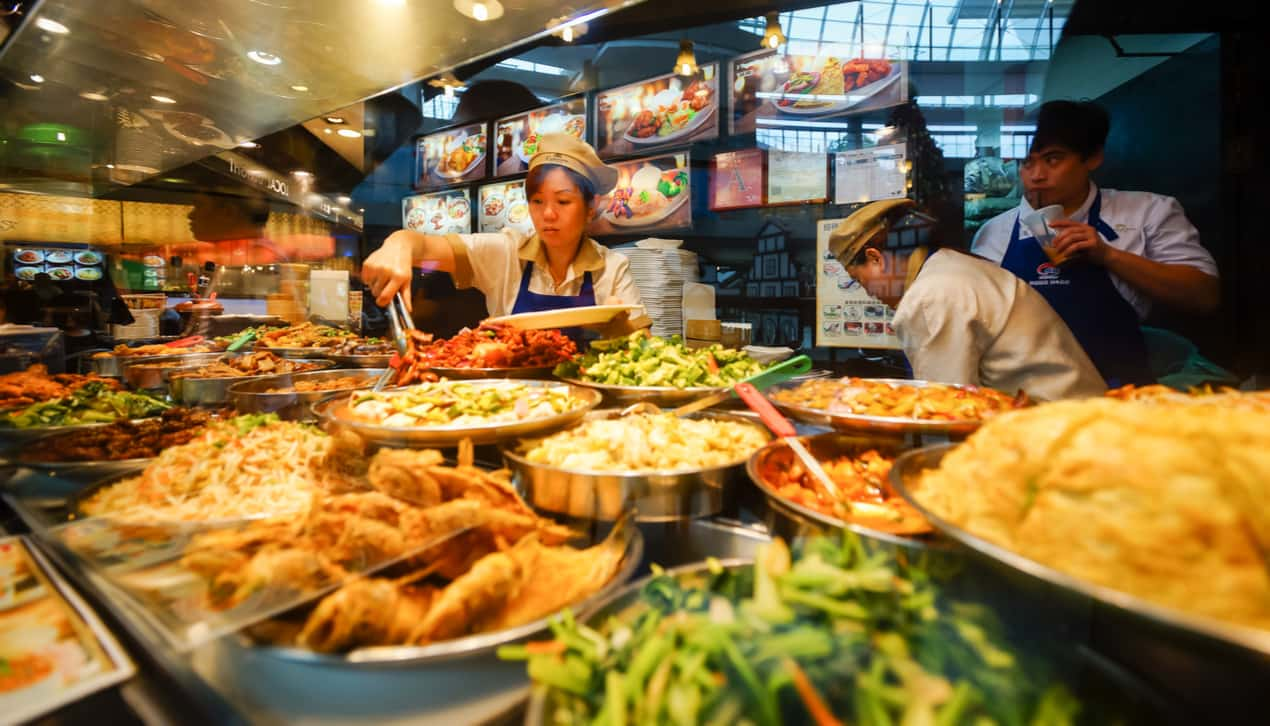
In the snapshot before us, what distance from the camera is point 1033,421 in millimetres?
985

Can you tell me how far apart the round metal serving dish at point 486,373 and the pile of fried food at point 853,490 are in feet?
3.54

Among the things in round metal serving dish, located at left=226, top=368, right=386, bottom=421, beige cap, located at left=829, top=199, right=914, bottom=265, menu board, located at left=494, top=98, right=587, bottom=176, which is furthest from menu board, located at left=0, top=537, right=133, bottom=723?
menu board, located at left=494, top=98, right=587, bottom=176

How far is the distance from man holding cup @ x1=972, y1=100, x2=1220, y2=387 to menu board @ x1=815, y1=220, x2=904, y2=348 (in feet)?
4.00

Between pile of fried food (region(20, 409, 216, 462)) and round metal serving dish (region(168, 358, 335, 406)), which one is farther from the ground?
round metal serving dish (region(168, 358, 335, 406))

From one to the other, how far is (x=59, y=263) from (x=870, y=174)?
21.3 feet

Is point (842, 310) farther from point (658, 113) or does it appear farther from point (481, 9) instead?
point (481, 9)

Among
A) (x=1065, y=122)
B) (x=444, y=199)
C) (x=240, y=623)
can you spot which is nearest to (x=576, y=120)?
(x=444, y=199)

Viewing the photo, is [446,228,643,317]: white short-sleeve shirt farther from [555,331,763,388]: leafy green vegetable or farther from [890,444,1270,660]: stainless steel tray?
[890,444,1270,660]: stainless steel tray

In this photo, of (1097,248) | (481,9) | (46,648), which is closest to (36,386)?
(46,648)

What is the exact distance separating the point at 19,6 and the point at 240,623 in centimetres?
291

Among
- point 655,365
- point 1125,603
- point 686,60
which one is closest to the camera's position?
point 1125,603

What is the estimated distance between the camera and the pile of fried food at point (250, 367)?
3.11m

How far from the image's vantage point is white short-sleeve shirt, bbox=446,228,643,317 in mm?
4949

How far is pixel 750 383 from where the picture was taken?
2.16 metres
